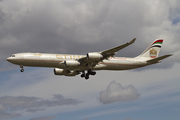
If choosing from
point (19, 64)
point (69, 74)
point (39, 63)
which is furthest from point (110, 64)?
point (19, 64)

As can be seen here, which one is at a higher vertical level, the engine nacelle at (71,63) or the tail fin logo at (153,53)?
the tail fin logo at (153,53)

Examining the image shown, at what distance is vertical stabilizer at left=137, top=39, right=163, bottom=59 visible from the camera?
58750 mm

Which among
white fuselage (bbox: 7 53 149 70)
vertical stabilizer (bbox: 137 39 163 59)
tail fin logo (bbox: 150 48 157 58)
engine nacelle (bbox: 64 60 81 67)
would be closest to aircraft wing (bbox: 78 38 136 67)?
engine nacelle (bbox: 64 60 81 67)

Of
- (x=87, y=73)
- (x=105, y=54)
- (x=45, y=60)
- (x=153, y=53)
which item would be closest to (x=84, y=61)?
(x=105, y=54)

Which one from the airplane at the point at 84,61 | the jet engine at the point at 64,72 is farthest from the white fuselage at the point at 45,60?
the jet engine at the point at 64,72

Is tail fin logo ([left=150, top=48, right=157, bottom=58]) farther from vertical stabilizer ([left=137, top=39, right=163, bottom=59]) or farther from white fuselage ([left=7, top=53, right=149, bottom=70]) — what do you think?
white fuselage ([left=7, top=53, right=149, bottom=70])

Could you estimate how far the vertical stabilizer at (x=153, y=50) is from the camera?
58.8m

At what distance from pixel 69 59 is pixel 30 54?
7709 mm

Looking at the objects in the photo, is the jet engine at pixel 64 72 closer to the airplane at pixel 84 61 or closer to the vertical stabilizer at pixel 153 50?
the airplane at pixel 84 61

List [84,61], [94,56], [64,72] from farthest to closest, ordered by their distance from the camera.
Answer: [64,72] < [84,61] < [94,56]

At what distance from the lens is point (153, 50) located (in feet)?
197

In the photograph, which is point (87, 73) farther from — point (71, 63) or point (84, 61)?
point (71, 63)

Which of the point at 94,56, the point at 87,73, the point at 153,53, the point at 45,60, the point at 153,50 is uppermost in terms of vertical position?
the point at 153,50

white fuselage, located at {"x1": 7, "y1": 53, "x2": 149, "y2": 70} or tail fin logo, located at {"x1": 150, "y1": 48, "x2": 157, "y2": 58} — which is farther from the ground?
tail fin logo, located at {"x1": 150, "y1": 48, "x2": 157, "y2": 58}
